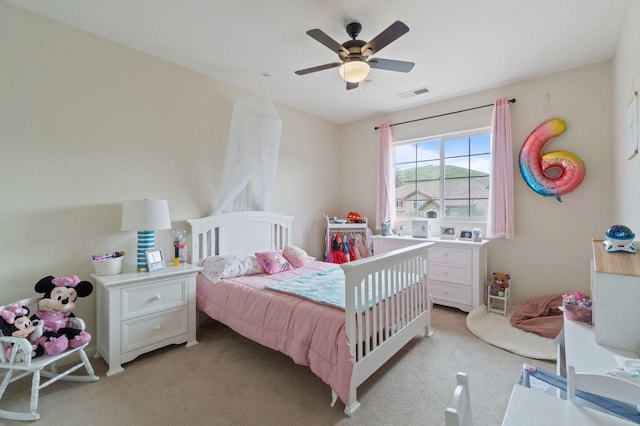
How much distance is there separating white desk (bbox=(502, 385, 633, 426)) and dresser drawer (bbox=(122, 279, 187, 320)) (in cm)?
253

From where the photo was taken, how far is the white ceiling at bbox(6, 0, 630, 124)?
210 cm

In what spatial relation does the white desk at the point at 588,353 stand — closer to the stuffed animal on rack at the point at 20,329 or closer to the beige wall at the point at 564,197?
the beige wall at the point at 564,197

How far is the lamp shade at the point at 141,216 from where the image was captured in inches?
93.4

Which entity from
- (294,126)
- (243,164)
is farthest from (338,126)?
(243,164)

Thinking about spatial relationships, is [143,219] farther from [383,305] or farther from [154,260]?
[383,305]

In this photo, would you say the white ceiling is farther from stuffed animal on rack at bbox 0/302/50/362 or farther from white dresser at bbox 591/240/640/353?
stuffed animal on rack at bbox 0/302/50/362

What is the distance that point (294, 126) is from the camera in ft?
13.9

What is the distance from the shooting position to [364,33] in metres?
2.42

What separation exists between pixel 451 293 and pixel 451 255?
471 mm

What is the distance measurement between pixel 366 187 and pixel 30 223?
4034 millimetres

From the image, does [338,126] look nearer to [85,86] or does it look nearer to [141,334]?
[85,86]

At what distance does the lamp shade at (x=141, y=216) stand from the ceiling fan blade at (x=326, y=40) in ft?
6.18

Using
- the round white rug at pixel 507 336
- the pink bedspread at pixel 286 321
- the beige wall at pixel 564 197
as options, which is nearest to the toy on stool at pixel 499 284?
the beige wall at pixel 564 197

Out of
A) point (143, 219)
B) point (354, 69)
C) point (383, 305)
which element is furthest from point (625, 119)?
point (143, 219)
